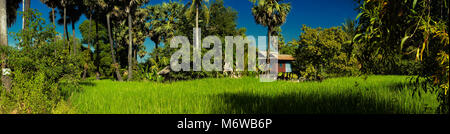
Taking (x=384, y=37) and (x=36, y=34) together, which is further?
(x=36, y=34)

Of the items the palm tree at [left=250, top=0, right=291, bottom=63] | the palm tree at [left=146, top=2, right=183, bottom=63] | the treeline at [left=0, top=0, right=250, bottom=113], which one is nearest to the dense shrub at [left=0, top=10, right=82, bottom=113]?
the treeline at [left=0, top=0, right=250, bottom=113]

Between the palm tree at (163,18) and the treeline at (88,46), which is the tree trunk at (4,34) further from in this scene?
the palm tree at (163,18)

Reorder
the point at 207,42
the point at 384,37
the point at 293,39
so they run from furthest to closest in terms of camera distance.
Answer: the point at 207,42 → the point at 293,39 → the point at 384,37

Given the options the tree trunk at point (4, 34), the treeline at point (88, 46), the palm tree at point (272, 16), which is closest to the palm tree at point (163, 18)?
the treeline at point (88, 46)

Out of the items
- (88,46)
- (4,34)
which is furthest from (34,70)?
(88,46)

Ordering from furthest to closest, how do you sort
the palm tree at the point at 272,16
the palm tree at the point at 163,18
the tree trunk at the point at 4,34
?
1. the palm tree at the point at 163,18
2. the palm tree at the point at 272,16
3. the tree trunk at the point at 4,34

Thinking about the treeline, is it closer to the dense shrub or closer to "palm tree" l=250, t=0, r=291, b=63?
the dense shrub

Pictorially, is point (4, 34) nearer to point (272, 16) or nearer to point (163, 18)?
point (272, 16)

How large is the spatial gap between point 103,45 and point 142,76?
1829cm

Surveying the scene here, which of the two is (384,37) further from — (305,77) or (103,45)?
(103,45)

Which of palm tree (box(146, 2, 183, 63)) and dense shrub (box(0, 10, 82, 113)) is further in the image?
palm tree (box(146, 2, 183, 63))

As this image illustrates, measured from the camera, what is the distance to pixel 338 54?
15266mm

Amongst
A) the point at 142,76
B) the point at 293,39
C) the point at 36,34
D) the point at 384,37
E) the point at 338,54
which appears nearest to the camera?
the point at 384,37

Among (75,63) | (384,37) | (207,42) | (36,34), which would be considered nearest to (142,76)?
(207,42)
